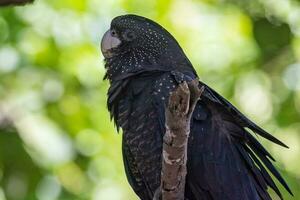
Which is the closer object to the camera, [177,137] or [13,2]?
[177,137]

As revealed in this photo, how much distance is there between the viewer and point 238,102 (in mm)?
7062

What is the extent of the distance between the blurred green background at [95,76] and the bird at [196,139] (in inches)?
48.2

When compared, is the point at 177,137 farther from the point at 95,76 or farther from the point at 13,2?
the point at 95,76

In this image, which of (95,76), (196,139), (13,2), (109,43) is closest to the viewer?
(13,2)

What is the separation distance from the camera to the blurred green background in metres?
5.88

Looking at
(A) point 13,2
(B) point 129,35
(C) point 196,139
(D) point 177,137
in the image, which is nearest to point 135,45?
A: (B) point 129,35

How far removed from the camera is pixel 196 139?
4184 mm

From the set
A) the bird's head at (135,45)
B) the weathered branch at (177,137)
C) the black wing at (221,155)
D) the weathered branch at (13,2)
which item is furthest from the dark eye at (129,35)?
the weathered branch at (177,137)

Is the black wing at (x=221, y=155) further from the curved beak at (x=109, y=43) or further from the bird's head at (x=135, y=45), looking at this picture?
the curved beak at (x=109, y=43)

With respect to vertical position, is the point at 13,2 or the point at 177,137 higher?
the point at 13,2

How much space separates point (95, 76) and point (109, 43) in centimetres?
272

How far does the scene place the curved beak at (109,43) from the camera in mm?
4586

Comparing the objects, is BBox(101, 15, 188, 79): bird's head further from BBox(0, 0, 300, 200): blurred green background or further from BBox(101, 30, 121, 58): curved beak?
BBox(0, 0, 300, 200): blurred green background

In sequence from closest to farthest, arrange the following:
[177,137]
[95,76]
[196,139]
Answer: [177,137] → [196,139] → [95,76]
